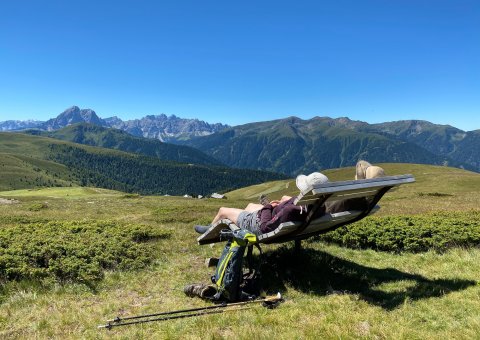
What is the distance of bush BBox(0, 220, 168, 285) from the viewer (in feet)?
30.8

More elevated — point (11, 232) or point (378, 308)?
point (11, 232)

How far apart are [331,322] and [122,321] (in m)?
3.91

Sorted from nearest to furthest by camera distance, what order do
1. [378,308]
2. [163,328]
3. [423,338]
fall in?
[423,338], [163,328], [378,308]

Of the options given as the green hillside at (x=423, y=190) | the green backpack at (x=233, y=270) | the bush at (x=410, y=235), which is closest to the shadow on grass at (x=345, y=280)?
the green backpack at (x=233, y=270)

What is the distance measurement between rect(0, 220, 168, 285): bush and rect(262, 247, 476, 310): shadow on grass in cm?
409

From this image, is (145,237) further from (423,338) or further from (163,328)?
(423,338)

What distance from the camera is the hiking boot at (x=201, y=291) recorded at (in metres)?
8.30

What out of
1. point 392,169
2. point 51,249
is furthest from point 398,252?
point 392,169

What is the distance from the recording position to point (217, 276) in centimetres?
844

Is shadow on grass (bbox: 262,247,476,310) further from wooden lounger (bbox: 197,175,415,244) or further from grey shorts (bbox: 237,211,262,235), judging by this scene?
grey shorts (bbox: 237,211,262,235)

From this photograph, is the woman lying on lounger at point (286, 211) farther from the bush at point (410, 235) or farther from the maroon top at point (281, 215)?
the bush at point (410, 235)

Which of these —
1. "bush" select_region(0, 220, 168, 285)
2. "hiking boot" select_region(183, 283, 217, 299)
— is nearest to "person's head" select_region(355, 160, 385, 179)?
"hiking boot" select_region(183, 283, 217, 299)

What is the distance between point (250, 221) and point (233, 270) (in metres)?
1.69

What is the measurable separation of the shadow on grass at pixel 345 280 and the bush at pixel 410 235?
6.82 feet
